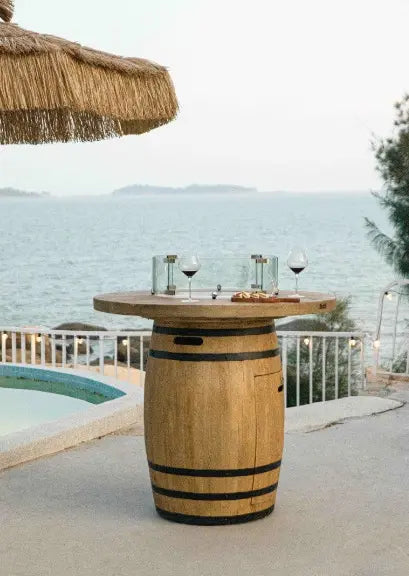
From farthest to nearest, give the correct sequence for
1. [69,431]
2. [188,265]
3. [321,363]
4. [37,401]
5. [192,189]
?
[192,189] < [321,363] < [37,401] < [69,431] < [188,265]

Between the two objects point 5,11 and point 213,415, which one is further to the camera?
point 5,11

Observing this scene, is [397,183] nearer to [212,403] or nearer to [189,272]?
[189,272]

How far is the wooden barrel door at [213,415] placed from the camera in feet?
13.1

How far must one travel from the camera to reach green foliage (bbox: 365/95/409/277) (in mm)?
12961

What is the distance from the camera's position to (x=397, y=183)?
13.1 metres

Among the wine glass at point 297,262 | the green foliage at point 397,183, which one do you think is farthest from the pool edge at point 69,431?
the green foliage at point 397,183

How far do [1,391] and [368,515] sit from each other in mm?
4536

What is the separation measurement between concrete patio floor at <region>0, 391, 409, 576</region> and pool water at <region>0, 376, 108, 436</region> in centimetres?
194

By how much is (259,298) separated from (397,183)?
9325 mm

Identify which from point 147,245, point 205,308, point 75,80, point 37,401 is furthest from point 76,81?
point 147,245

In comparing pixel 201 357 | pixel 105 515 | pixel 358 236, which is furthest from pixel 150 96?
pixel 358 236

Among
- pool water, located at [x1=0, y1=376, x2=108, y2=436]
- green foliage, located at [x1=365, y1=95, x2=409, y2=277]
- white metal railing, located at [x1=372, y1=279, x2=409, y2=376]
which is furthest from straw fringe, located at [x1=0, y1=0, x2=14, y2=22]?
green foliage, located at [x1=365, y1=95, x2=409, y2=277]

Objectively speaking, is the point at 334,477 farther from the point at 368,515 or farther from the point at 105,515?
the point at 105,515

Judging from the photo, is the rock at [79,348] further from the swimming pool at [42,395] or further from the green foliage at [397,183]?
the swimming pool at [42,395]
